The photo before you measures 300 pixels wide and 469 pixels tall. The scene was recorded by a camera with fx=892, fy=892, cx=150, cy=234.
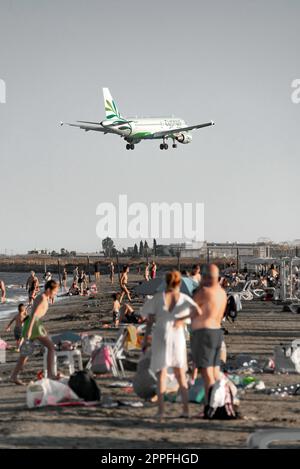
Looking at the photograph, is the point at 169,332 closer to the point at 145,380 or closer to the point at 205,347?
the point at 205,347

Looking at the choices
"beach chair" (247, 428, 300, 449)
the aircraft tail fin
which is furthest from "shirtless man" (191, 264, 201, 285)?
the aircraft tail fin

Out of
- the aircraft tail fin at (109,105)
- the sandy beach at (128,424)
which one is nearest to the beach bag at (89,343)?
the sandy beach at (128,424)

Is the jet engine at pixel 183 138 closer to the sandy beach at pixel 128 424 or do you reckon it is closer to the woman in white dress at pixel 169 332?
the sandy beach at pixel 128 424

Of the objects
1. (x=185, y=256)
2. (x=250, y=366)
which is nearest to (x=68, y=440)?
(x=250, y=366)

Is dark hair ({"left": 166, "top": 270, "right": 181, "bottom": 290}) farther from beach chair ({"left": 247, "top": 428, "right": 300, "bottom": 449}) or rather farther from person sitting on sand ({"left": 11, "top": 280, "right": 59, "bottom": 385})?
person sitting on sand ({"left": 11, "top": 280, "right": 59, "bottom": 385})

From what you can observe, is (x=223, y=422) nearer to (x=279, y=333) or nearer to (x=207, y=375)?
(x=207, y=375)
